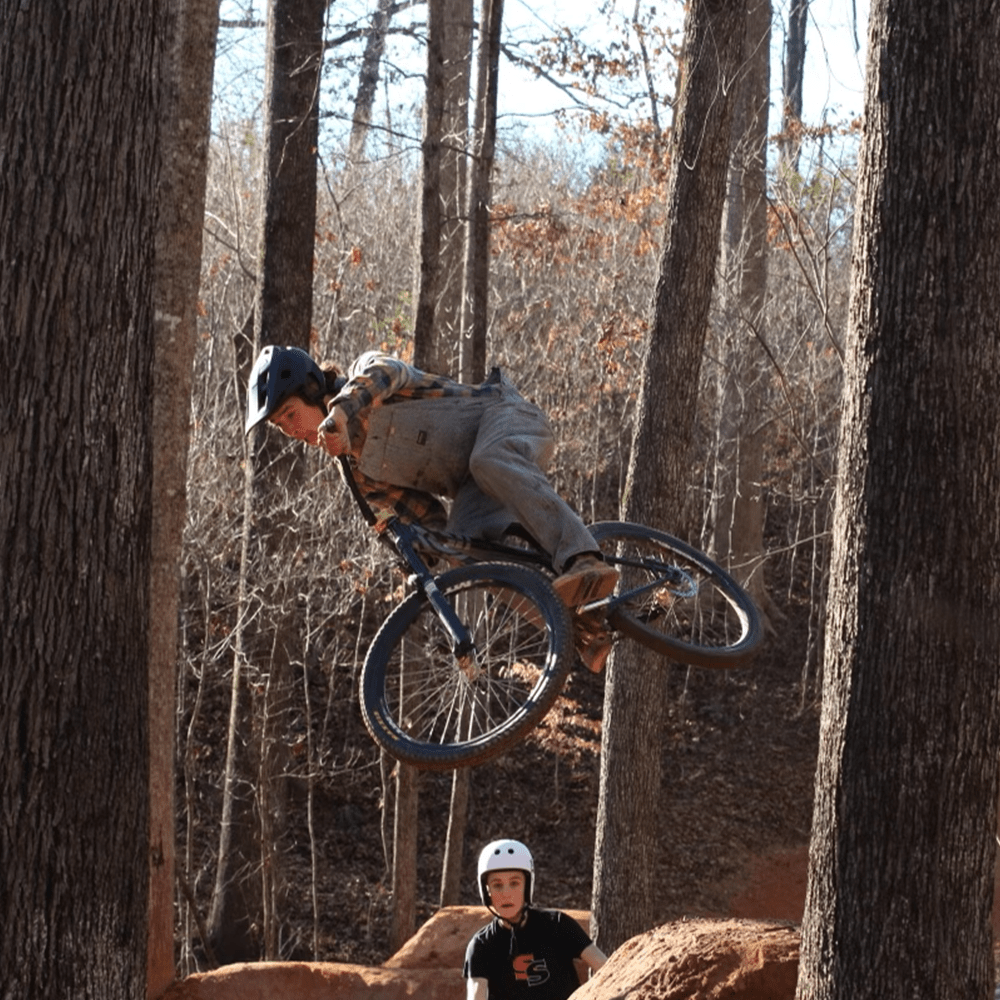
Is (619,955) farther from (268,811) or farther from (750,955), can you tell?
(268,811)

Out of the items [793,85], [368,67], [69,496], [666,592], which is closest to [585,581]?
[666,592]

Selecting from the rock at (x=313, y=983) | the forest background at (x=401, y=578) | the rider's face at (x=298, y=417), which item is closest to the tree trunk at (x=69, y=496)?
the forest background at (x=401, y=578)

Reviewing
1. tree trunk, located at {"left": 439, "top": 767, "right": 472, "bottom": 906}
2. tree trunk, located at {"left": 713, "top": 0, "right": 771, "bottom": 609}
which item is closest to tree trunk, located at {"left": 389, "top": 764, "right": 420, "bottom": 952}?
tree trunk, located at {"left": 439, "top": 767, "right": 472, "bottom": 906}

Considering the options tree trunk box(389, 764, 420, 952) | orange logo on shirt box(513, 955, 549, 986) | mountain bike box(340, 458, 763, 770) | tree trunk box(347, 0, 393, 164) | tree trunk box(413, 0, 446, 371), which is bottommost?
tree trunk box(389, 764, 420, 952)

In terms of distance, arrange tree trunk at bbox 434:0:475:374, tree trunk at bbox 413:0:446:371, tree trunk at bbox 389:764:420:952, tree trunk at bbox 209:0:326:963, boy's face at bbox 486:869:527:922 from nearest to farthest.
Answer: boy's face at bbox 486:869:527:922 < tree trunk at bbox 209:0:326:963 < tree trunk at bbox 413:0:446:371 < tree trunk at bbox 389:764:420:952 < tree trunk at bbox 434:0:475:374

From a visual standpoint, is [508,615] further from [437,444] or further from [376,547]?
[376,547]

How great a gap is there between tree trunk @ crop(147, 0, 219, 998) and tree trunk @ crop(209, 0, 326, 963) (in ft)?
9.74

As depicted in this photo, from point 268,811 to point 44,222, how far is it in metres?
9.71

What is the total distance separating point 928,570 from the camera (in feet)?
17.1

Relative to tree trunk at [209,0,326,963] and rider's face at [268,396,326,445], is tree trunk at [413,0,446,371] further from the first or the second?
rider's face at [268,396,326,445]

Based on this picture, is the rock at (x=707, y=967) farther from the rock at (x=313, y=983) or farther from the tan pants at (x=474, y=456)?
the rock at (x=313, y=983)

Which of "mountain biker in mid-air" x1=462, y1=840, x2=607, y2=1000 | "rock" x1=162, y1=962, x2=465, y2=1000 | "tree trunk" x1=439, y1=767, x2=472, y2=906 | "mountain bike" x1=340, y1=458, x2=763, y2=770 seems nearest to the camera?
"mountain bike" x1=340, y1=458, x2=763, y2=770

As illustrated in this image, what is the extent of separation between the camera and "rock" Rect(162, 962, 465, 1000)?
9367 mm

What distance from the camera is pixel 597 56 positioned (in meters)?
16.3
